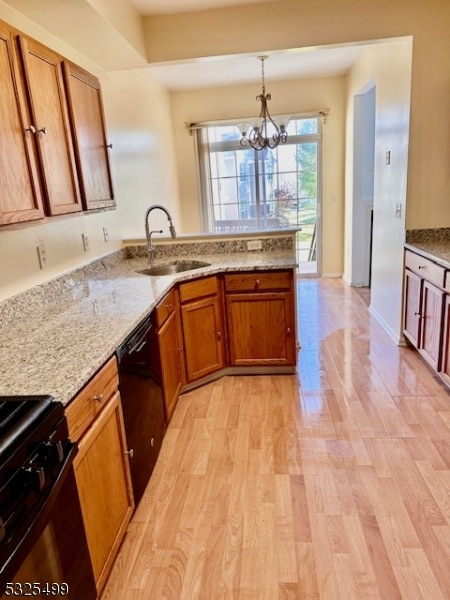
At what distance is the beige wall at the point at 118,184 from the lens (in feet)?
6.56

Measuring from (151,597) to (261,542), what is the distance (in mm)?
459

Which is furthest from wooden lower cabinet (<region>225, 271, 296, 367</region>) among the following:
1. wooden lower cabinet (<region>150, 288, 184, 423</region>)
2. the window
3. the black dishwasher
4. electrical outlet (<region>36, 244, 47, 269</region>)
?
the window

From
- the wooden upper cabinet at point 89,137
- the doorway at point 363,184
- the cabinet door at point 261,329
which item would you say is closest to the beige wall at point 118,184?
the wooden upper cabinet at point 89,137

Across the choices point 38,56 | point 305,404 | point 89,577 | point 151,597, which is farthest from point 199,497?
point 38,56

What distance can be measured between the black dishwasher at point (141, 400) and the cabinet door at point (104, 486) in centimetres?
8

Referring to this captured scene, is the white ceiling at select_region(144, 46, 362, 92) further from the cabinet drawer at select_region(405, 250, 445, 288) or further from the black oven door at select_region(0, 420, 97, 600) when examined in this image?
the black oven door at select_region(0, 420, 97, 600)

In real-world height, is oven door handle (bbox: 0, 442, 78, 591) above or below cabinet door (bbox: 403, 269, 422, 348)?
above

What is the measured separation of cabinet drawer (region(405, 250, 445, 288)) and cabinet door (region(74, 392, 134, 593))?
82.2 inches

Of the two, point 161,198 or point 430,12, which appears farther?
point 161,198

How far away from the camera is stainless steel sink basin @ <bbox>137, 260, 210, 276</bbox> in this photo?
3058mm

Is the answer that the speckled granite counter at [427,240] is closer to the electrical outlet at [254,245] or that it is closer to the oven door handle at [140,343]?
the electrical outlet at [254,245]

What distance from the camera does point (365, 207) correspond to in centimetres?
523

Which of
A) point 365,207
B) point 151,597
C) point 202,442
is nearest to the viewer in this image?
point 151,597

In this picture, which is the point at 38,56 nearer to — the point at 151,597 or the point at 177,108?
the point at 151,597
